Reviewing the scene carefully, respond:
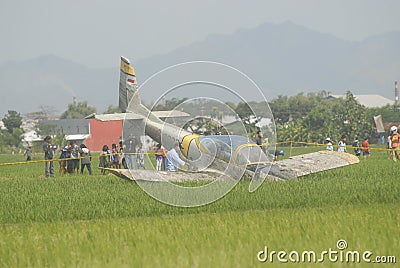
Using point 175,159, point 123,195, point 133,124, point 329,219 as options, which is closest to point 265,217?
point 329,219

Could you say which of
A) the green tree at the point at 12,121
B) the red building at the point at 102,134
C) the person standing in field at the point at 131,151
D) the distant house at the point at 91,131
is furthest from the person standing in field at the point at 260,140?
the green tree at the point at 12,121

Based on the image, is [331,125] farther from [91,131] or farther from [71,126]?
[71,126]

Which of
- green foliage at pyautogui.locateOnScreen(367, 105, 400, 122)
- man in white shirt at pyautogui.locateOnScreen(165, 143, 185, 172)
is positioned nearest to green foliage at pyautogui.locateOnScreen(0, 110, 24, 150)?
green foliage at pyautogui.locateOnScreen(367, 105, 400, 122)

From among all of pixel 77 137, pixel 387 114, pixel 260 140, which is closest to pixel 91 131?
pixel 77 137

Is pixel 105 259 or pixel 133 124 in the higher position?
pixel 133 124

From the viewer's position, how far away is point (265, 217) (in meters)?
13.0

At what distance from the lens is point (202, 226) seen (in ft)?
39.6

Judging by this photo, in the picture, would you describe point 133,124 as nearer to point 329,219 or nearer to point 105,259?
point 329,219

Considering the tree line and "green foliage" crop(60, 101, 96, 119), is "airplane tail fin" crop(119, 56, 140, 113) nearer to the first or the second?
the tree line

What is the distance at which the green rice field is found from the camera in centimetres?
954

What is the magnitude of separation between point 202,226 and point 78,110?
15086 cm

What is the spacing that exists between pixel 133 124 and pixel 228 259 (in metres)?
16.9

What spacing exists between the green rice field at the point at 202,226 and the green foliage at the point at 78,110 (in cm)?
13965

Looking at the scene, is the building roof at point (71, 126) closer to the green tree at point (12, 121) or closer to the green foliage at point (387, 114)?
the green tree at point (12, 121)
